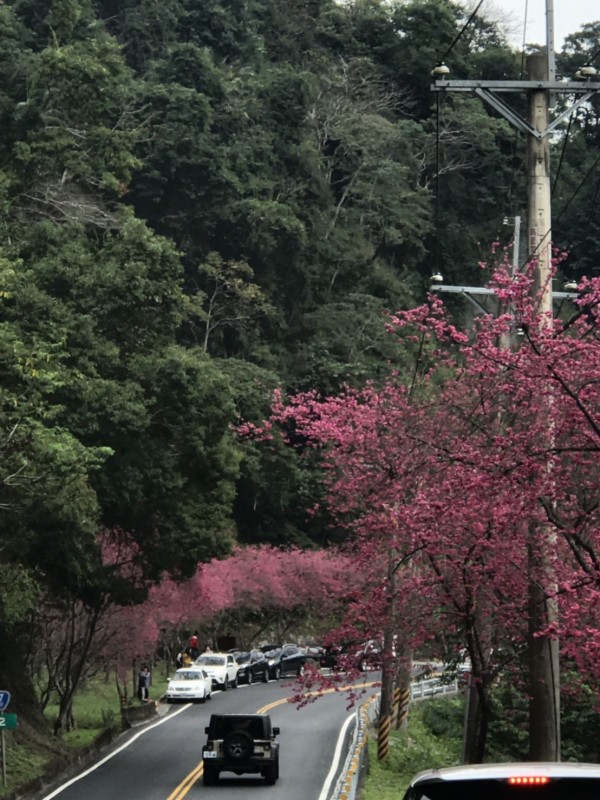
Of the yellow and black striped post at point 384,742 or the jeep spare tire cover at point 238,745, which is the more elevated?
the jeep spare tire cover at point 238,745

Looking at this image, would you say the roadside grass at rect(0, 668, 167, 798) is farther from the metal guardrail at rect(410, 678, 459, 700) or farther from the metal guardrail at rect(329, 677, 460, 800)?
the metal guardrail at rect(410, 678, 459, 700)

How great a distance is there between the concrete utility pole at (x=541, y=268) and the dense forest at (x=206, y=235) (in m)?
6.27

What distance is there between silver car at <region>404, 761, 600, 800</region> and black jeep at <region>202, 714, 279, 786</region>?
22656 millimetres

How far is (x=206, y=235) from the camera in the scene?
229 ft

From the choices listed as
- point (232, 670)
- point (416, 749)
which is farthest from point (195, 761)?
point (232, 670)

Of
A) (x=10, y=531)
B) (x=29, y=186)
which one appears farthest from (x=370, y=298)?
(x=10, y=531)

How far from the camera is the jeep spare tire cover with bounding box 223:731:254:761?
94.2 ft

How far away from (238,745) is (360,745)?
12.4 ft

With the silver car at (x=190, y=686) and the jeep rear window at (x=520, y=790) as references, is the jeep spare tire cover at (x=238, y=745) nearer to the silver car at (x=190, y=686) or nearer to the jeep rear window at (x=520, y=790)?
the silver car at (x=190, y=686)

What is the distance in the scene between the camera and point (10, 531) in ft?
85.8

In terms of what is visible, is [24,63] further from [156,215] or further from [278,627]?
[278,627]

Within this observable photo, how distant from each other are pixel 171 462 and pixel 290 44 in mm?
57375

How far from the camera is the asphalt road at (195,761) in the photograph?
27.7 meters

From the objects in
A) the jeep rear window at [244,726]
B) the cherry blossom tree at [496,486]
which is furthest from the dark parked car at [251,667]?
the cherry blossom tree at [496,486]
